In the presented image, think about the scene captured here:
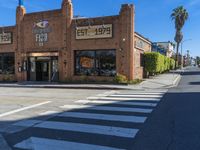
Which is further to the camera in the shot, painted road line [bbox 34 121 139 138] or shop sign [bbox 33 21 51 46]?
shop sign [bbox 33 21 51 46]

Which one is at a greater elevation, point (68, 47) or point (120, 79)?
point (68, 47)

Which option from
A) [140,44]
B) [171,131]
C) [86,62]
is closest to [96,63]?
[86,62]

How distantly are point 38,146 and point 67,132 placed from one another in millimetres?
1296

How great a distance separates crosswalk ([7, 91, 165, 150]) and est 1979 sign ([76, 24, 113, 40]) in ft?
47.7

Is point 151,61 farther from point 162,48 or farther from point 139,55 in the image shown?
point 162,48

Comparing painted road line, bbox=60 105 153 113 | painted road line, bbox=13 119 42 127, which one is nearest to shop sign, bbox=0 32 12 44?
painted road line, bbox=60 105 153 113

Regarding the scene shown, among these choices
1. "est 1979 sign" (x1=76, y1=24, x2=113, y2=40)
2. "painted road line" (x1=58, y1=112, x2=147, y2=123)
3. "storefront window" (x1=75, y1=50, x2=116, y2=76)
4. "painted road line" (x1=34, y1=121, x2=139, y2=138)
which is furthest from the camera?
"storefront window" (x1=75, y1=50, x2=116, y2=76)

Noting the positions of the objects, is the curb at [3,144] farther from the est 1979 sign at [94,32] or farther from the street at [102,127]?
the est 1979 sign at [94,32]

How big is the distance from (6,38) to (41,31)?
14.5ft

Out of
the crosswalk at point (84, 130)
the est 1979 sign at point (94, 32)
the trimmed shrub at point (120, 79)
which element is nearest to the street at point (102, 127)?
the crosswalk at point (84, 130)

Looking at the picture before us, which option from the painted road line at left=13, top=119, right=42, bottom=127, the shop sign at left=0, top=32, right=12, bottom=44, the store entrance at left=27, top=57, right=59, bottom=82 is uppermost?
the shop sign at left=0, top=32, right=12, bottom=44

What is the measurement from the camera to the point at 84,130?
7.91 m

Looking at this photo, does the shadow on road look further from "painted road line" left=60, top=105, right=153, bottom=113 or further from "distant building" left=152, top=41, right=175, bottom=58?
"distant building" left=152, top=41, right=175, bottom=58

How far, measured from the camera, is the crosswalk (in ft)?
21.8
